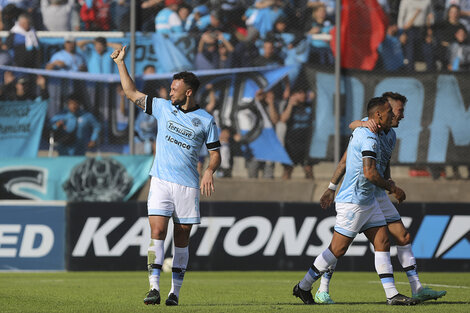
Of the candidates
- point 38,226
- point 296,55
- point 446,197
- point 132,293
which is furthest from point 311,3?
point 132,293

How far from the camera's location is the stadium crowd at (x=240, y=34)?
16797 mm

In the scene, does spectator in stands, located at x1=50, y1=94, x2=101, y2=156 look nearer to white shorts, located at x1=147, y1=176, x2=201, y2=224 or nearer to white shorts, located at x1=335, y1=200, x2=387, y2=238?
white shorts, located at x1=147, y1=176, x2=201, y2=224

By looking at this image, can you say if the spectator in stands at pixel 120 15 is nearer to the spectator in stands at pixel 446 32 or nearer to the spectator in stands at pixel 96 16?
the spectator in stands at pixel 96 16

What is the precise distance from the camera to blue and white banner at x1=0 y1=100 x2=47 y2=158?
1633 cm

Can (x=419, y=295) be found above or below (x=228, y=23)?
below

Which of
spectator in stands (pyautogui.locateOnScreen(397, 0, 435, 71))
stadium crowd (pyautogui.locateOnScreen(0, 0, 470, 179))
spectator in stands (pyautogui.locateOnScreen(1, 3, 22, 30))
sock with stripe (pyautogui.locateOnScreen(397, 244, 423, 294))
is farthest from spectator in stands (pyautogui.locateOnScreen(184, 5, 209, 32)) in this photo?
sock with stripe (pyautogui.locateOnScreen(397, 244, 423, 294))

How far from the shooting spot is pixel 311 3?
675 inches

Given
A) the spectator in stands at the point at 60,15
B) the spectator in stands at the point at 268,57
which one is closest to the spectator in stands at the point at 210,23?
the spectator in stands at the point at 268,57

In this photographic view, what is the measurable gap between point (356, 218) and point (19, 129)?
30.7 feet

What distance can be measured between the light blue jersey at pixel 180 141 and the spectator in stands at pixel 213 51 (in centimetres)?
873

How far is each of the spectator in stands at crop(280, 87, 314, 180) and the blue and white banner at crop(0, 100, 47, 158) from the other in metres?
4.48

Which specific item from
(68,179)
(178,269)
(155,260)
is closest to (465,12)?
(68,179)

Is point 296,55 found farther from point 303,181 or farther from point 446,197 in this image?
point 446,197

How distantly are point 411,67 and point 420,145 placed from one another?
1.50 metres
